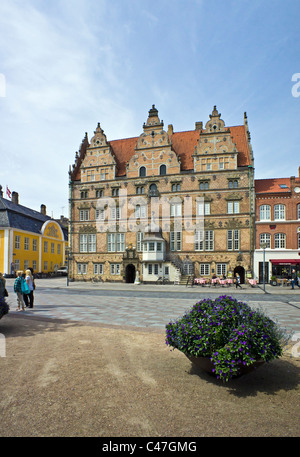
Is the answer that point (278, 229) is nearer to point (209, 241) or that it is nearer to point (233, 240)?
point (233, 240)

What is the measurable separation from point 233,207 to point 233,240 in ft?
12.7

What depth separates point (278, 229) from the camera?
33.4 meters

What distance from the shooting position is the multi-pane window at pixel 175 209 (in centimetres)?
3559

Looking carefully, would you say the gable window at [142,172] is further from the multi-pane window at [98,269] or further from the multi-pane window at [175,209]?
the multi-pane window at [98,269]

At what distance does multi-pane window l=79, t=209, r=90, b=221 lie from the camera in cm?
3947

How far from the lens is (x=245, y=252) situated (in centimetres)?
3309

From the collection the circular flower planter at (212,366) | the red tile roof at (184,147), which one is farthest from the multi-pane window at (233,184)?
the circular flower planter at (212,366)

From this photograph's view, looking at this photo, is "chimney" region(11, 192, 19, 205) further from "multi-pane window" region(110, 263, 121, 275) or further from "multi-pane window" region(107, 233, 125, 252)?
"multi-pane window" region(110, 263, 121, 275)

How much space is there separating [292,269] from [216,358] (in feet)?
104

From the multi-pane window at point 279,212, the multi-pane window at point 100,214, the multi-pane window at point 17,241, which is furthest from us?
the multi-pane window at point 17,241

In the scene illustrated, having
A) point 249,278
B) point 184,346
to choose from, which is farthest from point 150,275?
point 184,346

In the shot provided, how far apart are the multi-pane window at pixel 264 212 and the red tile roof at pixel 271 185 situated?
5.75 ft

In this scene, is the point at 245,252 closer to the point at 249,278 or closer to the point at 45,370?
the point at 249,278

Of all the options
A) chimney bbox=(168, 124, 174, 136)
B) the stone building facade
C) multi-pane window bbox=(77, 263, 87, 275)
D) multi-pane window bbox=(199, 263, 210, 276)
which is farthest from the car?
chimney bbox=(168, 124, 174, 136)
